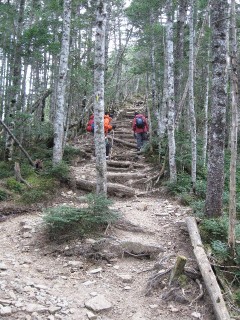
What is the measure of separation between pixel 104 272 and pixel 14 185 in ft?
15.9

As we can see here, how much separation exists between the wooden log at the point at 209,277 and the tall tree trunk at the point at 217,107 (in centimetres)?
101

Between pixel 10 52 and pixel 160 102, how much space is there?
27.9ft

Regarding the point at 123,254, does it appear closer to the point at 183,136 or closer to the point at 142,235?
the point at 142,235

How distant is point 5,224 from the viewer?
802 centimetres

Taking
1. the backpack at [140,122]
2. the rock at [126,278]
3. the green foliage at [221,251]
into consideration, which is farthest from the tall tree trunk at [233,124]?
the backpack at [140,122]

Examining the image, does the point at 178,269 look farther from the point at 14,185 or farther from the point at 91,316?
the point at 14,185

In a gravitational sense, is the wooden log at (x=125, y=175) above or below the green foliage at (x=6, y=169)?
below

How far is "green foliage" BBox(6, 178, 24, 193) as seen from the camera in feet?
31.6

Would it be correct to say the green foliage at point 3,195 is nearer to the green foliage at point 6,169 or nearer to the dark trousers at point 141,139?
the green foliage at point 6,169

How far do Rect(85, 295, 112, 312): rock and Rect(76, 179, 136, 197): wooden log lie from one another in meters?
5.64

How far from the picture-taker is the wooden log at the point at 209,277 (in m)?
4.44

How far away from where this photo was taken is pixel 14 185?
970cm

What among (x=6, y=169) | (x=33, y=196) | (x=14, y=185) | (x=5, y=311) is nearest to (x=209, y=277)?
(x=5, y=311)

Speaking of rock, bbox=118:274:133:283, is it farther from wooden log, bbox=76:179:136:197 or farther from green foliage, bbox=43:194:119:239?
wooden log, bbox=76:179:136:197
